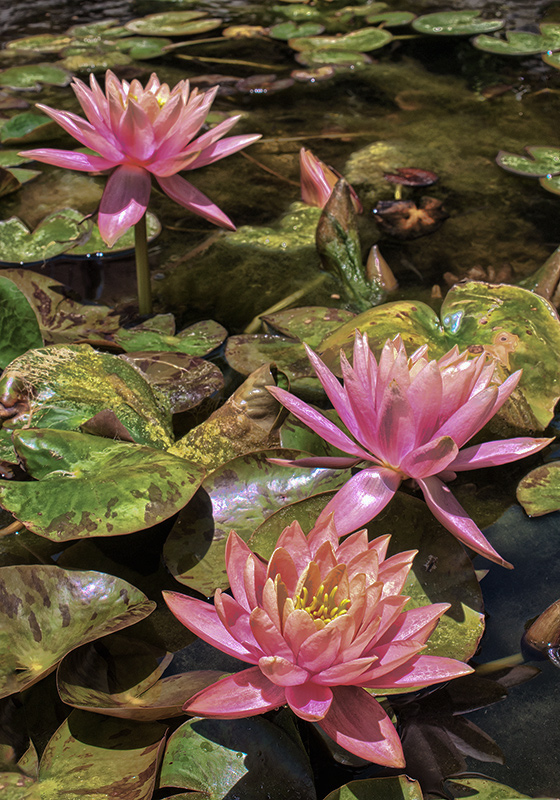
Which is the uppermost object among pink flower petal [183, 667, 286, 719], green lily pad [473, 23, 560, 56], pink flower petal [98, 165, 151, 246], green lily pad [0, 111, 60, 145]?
pink flower petal [98, 165, 151, 246]

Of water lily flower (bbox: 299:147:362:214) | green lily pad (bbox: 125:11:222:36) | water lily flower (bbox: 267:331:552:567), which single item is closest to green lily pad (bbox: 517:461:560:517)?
water lily flower (bbox: 267:331:552:567)

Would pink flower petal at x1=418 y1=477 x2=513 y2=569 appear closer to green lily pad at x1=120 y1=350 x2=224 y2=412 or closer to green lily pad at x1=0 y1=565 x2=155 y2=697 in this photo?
green lily pad at x1=0 y1=565 x2=155 y2=697

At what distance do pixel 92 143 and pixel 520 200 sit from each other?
160 cm

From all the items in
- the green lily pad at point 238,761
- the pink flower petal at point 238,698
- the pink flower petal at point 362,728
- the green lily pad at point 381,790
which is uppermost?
the pink flower petal at point 238,698

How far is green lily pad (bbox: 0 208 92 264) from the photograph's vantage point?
214 cm

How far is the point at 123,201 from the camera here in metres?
1.69

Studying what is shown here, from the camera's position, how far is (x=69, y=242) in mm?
2186

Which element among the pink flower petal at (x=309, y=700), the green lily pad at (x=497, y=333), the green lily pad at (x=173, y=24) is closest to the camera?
the pink flower petal at (x=309, y=700)

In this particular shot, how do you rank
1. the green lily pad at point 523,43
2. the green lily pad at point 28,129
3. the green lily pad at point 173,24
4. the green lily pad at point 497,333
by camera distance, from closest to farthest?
the green lily pad at point 497,333 → the green lily pad at point 28,129 → the green lily pad at point 523,43 → the green lily pad at point 173,24

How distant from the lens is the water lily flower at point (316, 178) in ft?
7.70

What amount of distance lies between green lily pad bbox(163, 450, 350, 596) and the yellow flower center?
1.13 feet

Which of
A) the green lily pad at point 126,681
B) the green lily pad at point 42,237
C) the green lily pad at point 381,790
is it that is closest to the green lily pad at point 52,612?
the green lily pad at point 126,681

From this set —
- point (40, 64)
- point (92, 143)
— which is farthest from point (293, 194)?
point (40, 64)

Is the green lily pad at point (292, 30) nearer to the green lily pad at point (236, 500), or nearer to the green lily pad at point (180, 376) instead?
the green lily pad at point (180, 376)
